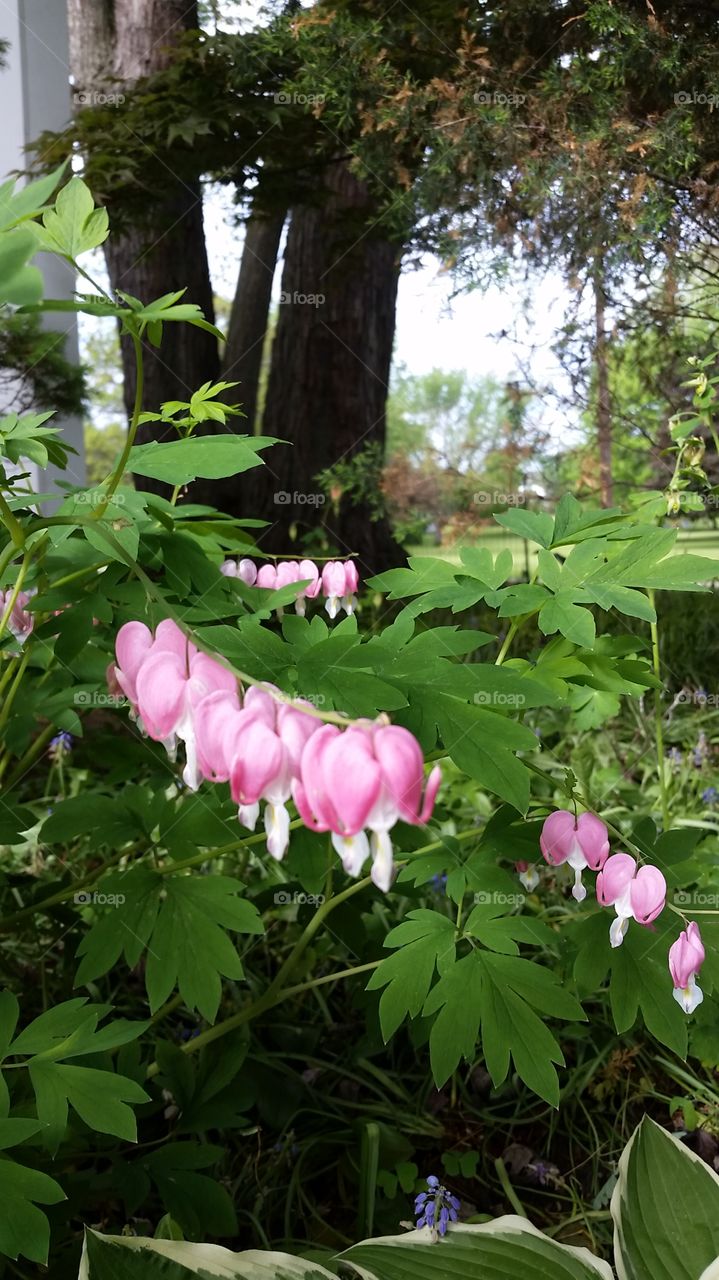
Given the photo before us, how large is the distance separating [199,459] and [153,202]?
3.51m

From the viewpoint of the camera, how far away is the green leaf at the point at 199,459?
111 cm

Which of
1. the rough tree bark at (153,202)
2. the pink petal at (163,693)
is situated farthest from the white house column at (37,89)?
the pink petal at (163,693)

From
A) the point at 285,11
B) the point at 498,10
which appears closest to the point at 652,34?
the point at 498,10

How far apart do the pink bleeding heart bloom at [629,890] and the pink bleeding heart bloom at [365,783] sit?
578mm

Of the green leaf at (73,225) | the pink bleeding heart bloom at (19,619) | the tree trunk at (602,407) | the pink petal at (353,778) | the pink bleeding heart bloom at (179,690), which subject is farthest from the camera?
the tree trunk at (602,407)

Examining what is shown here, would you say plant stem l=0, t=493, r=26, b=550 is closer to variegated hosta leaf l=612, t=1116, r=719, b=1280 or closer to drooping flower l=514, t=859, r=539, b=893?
drooping flower l=514, t=859, r=539, b=893

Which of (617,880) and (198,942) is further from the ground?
(617,880)

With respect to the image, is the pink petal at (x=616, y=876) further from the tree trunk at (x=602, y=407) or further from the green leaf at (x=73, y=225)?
the tree trunk at (x=602, y=407)

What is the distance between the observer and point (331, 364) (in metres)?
4.41

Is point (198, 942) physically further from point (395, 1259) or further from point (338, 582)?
point (338, 582)

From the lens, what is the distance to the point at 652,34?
3861 mm

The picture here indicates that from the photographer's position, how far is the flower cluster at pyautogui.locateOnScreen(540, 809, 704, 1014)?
1192 mm

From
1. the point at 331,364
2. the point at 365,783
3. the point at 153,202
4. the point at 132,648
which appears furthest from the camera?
the point at 331,364

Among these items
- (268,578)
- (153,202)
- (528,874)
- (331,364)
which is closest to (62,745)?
(268,578)
